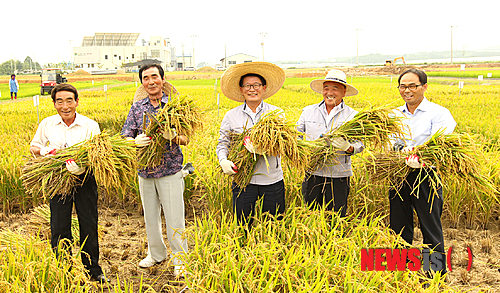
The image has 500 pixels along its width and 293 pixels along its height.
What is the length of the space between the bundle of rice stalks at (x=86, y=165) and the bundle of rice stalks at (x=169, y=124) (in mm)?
119

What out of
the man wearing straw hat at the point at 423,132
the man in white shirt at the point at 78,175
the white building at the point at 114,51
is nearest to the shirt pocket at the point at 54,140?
the man in white shirt at the point at 78,175

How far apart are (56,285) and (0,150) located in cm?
355

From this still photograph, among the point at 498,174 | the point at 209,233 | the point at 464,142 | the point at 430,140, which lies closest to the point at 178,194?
the point at 209,233

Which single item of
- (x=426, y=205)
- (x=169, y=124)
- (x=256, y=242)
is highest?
(x=169, y=124)

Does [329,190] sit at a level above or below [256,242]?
above

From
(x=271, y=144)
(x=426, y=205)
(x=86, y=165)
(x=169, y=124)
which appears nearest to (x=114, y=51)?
(x=86, y=165)

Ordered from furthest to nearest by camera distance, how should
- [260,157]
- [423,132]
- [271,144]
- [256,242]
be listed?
[423,132], [260,157], [256,242], [271,144]

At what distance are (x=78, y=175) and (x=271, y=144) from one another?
1.43 m

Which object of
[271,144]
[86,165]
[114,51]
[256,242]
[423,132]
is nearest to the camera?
[271,144]

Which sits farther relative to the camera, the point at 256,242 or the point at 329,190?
the point at 329,190

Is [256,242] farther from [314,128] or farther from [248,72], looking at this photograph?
[248,72]

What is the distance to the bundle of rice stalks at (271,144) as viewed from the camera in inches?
81.0

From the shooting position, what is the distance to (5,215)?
364cm

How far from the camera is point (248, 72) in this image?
2.51m
